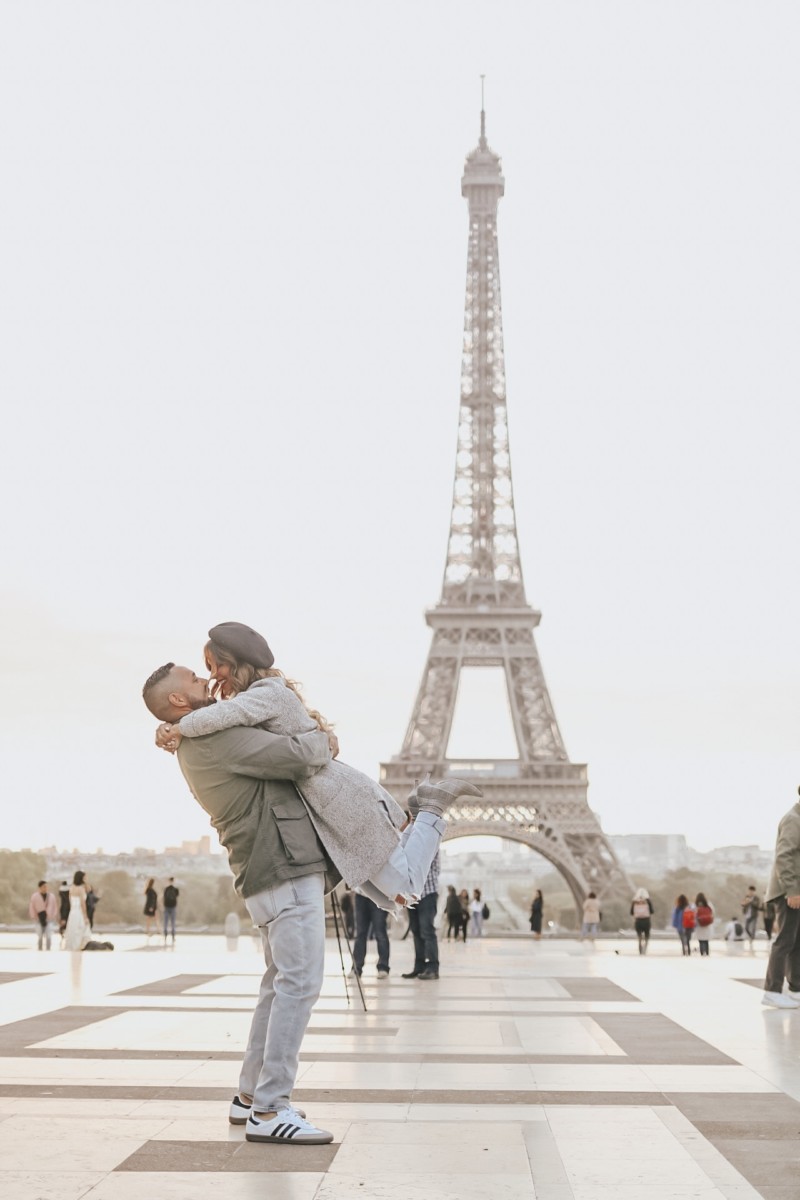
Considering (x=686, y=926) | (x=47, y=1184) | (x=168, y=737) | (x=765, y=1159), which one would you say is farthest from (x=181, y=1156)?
(x=686, y=926)

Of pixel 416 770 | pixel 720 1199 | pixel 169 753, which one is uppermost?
pixel 416 770

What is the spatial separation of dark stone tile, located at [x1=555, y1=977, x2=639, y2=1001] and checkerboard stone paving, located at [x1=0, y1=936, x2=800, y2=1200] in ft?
0.85

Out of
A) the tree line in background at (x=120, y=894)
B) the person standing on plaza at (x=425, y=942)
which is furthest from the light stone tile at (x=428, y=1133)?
the tree line in background at (x=120, y=894)

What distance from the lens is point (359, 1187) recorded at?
15.9 feet

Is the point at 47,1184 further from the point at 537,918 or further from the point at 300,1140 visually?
the point at 537,918

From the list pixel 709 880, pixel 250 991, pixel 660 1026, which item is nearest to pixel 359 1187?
pixel 660 1026

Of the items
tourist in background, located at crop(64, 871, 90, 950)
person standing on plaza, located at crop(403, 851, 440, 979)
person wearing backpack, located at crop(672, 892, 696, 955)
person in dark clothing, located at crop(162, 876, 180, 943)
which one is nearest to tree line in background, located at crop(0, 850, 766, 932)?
person in dark clothing, located at crop(162, 876, 180, 943)

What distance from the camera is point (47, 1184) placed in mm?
4816

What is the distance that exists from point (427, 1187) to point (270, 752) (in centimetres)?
167

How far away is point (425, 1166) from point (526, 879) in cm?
13612

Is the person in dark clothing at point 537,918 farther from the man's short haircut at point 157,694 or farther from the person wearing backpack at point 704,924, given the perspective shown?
the man's short haircut at point 157,694

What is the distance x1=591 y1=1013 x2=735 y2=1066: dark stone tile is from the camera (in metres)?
8.64

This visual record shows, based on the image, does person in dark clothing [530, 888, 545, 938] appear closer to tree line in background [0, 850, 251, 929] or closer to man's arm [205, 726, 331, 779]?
tree line in background [0, 850, 251, 929]

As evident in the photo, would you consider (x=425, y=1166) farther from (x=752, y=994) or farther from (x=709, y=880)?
(x=709, y=880)
